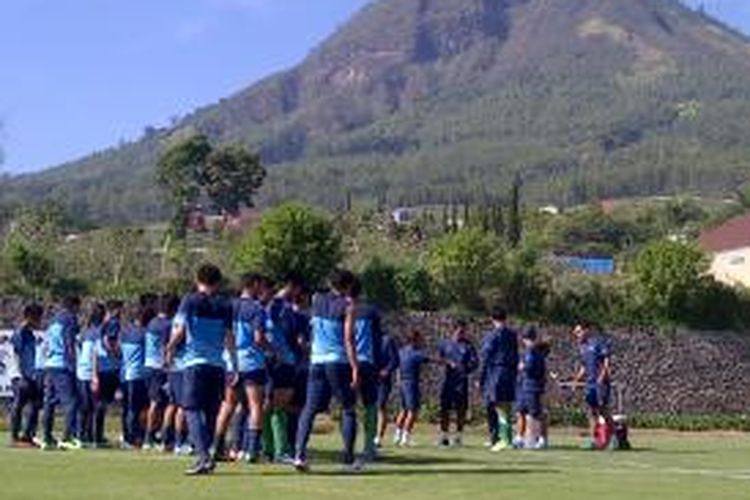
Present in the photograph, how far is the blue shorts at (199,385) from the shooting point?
1606 centimetres

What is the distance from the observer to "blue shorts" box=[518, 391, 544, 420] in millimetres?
25203

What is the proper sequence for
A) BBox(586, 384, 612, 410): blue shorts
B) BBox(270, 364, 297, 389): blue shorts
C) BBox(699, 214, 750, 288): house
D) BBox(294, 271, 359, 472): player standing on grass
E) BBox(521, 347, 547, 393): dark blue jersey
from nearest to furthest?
BBox(294, 271, 359, 472): player standing on grass → BBox(270, 364, 297, 389): blue shorts → BBox(521, 347, 547, 393): dark blue jersey → BBox(586, 384, 612, 410): blue shorts → BBox(699, 214, 750, 288): house

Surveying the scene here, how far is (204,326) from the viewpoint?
16.2m

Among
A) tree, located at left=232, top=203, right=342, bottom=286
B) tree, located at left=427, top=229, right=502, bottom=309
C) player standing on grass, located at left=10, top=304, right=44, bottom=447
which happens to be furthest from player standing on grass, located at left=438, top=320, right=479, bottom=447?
tree, located at left=427, top=229, right=502, bottom=309

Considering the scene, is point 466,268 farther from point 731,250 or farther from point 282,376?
point 731,250

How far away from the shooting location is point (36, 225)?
55688 millimetres

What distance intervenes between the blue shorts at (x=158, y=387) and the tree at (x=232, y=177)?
85.3m

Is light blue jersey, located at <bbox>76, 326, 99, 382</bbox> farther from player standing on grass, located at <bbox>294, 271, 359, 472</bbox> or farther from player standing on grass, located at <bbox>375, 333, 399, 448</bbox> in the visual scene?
player standing on grass, located at <bbox>294, 271, 359, 472</bbox>

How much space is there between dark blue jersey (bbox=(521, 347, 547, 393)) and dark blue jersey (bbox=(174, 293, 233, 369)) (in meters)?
9.68

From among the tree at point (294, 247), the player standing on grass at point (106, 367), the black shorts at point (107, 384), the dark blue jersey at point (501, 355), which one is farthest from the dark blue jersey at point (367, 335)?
the tree at point (294, 247)

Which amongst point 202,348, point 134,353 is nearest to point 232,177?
point 134,353

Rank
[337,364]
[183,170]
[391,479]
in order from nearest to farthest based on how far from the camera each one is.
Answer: [391,479] → [337,364] → [183,170]

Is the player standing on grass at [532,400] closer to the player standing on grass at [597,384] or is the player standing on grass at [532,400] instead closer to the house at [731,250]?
the player standing on grass at [597,384]

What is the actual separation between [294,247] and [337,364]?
1330 inches
